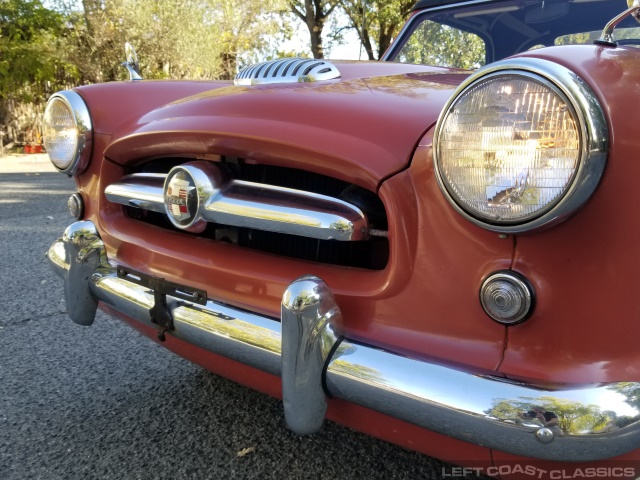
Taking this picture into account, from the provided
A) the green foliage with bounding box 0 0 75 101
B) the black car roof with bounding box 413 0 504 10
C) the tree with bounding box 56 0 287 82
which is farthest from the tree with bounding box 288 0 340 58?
the black car roof with bounding box 413 0 504 10

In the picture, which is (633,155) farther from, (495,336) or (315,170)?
(315,170)

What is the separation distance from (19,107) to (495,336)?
50.4 ft

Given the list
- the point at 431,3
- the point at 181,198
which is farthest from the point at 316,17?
the point at 181,198

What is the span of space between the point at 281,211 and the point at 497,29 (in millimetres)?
1757

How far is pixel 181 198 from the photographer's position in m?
1.55

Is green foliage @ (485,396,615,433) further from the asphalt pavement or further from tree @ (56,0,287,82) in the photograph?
tree @ (56,0,287,82)

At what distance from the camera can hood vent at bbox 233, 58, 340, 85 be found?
185 centimetres

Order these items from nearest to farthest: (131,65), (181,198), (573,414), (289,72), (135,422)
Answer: (573,414) → (181,198) → (289,72) → (135,422) → (131,65)

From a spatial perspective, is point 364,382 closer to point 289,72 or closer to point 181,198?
point 181,198

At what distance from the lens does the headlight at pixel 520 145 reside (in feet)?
3.28

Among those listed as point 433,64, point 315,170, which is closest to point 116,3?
point 433,64

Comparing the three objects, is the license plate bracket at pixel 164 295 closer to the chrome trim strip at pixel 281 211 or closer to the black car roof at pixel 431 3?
the chrome trim strip at pixel 281 211

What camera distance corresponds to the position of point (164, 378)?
2375 mm

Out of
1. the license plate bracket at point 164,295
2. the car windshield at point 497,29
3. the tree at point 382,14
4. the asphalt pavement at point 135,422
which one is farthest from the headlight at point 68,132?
the tree at point 382,14
